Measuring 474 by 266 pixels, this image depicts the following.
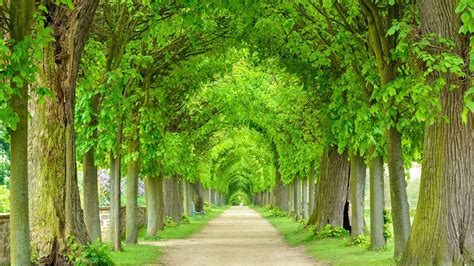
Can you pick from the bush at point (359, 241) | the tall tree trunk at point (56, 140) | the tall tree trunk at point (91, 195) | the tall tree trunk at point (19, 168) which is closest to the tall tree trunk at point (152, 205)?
the bush at point (359, 241)

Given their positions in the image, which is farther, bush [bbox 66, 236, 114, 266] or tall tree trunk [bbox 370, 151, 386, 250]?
tall tree trunk [bbox 370, 151, 386, 250]

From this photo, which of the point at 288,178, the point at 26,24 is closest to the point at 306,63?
the point at 26,24

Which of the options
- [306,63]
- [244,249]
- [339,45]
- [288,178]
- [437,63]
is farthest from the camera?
[288,178]

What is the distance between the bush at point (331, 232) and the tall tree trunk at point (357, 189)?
3.38 meters

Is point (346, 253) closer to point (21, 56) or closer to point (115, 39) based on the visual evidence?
point (115, 39)

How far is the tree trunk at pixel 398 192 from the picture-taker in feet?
47.7

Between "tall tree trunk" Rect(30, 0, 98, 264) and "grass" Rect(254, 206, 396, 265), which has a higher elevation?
"tall tree trunk" Rect(30, 0, 98, 264)

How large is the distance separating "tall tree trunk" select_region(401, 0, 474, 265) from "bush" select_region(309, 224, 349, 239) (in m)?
12.8

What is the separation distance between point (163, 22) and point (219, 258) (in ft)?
19.7

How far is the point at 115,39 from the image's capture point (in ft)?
56.2

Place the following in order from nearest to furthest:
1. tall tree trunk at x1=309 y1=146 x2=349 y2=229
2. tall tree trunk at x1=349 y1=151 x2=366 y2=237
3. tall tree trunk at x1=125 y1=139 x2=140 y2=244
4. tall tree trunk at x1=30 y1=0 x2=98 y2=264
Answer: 1. tall tree trunk at x1=30 y1=0 x2=98 y2=264
2. tall tree trunk at x1=349 y1=151 x2=366 y2=237
3. tall tree trunk at x1=125 y1=139 x2=140 y2=244
4. tall tree trunk at x1=309 y1=146 x2=349 y2=229

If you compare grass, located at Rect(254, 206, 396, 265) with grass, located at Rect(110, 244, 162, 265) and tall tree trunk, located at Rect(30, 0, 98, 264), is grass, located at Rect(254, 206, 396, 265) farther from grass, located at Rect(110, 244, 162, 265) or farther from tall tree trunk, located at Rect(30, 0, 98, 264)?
Result: tall tree trunk, located at Rect(30, 0, 98, 264)

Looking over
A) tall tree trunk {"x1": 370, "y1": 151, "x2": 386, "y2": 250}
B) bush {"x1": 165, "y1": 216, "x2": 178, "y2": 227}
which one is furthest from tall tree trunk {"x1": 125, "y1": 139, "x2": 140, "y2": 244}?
bush {"x1": 165, "y1": 216, "x2": 178, "y2": 227}

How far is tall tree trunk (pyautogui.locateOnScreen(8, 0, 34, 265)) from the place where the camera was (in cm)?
838
